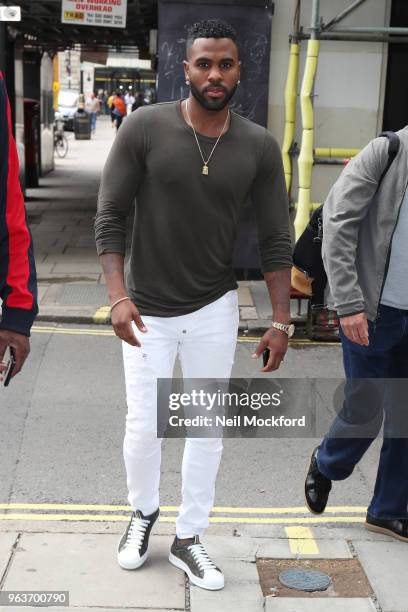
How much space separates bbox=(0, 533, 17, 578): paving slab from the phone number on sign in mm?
170

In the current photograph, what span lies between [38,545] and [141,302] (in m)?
1.12

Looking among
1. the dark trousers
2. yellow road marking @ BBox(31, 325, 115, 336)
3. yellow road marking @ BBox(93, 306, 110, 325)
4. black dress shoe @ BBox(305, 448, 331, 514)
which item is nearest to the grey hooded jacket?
the dark trousers

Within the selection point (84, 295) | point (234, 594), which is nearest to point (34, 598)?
point (234, 594)

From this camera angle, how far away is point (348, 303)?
365cm

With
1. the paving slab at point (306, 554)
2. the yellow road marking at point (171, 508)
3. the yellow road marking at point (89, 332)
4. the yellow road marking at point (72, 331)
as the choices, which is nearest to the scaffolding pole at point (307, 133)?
the yellow road marking at point (89, 332)

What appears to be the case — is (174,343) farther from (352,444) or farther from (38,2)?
(38,2)

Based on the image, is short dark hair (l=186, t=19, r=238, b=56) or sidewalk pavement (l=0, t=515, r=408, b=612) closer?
short dark hair (l=186, t=19, r=238, b=56)

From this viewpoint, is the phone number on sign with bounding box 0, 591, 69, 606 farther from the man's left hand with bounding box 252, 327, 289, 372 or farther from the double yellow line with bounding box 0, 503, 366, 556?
the man's left hand with bounding box 252, 327, 289, 372

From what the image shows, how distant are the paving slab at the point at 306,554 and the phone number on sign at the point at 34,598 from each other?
0.86 meters

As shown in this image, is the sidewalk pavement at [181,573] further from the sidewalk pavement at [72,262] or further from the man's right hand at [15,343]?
the sidewalk pavement at [72,262]

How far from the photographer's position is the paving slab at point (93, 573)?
3.38 meters

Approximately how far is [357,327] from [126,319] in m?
0.96

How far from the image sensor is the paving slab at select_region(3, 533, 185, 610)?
11.1 ft

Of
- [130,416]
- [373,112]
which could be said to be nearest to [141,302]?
[130,416]
